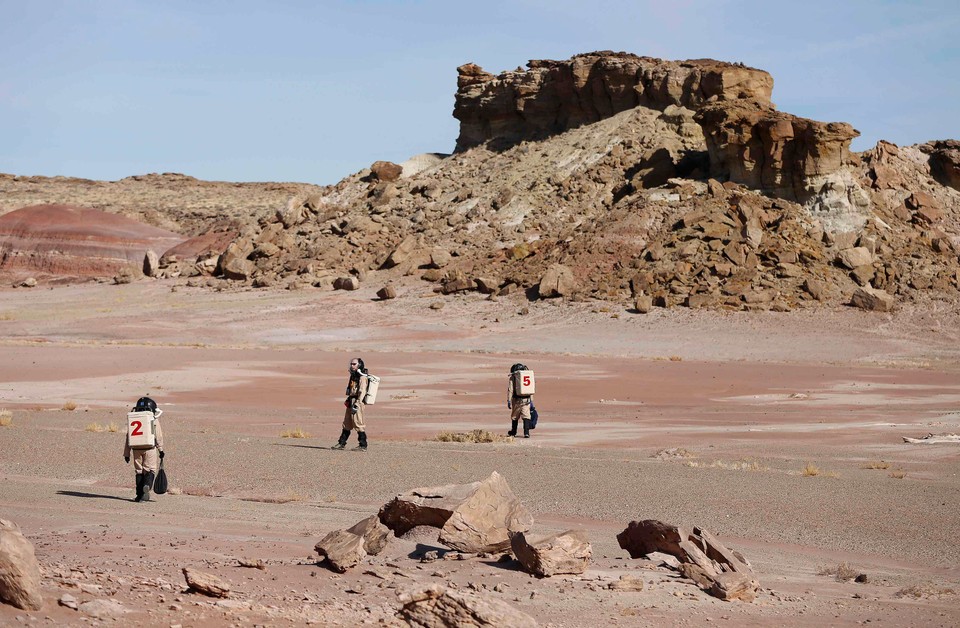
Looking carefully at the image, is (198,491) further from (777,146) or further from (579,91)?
(579,91)

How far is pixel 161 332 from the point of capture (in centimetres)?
4856

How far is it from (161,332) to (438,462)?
114ft

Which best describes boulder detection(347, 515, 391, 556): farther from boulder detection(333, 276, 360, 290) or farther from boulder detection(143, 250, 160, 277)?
boulder detection(143, 250, 160, 277)

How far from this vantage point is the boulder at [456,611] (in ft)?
22.4

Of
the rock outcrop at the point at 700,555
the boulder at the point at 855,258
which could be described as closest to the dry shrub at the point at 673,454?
the rock outcrop at the point at 700,555

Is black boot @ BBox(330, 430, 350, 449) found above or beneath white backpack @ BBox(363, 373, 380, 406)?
beneath

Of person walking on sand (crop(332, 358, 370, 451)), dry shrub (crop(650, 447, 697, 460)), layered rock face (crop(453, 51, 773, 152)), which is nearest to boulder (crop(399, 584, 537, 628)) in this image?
person walking on sand (crop(332, 358, 370, 451))

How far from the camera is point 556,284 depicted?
51.3 metres

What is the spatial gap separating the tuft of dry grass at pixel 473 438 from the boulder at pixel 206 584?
12.1 metres

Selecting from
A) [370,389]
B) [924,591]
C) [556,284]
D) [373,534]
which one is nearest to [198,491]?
[370,389]

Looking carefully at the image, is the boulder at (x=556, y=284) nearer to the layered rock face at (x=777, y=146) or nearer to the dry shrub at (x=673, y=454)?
the layered rock face at (x=777, y=146)

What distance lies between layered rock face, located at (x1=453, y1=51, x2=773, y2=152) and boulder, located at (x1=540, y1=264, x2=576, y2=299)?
51.0ft

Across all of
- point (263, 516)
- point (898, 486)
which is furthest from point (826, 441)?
point (263, 516)

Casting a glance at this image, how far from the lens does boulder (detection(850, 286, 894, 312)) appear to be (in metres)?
47.5
